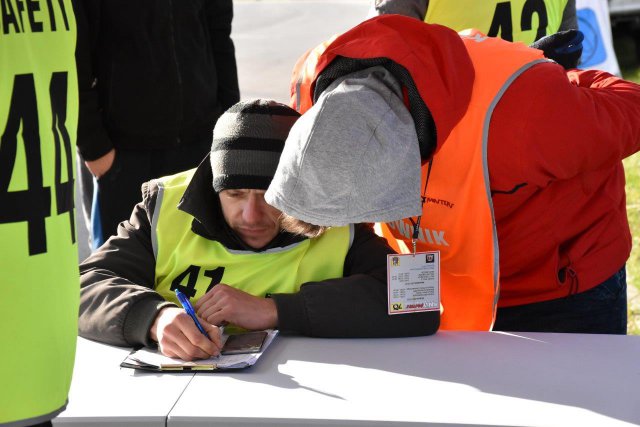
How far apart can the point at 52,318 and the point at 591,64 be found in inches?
207

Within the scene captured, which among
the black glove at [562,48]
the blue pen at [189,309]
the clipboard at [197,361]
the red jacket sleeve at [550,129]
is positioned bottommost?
the clipboard at [197,361]

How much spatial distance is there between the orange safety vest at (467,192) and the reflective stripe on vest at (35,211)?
0.59 metres

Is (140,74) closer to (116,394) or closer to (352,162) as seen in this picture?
(116,394)

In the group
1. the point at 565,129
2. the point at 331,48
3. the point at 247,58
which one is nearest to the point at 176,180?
the point at 331,48

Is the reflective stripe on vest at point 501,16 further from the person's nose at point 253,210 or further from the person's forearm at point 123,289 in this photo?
the person's forearm at point 123,289

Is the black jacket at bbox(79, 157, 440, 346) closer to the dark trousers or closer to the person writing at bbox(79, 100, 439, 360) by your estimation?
the person writing at bbox(79, 100, 439, 360)

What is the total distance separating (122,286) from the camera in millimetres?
2084

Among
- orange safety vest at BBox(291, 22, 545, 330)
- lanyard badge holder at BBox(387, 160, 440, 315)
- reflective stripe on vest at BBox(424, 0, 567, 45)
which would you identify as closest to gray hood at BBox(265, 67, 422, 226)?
orange safety vest at BBox(291, 22, 545, 330)

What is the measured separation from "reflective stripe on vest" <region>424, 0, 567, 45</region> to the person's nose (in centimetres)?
94

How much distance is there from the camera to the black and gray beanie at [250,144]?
211 centimetres

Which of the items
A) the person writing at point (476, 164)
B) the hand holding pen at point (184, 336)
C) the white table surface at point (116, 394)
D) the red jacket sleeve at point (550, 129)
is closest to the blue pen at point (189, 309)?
the hand holding pen at point (184, 336)

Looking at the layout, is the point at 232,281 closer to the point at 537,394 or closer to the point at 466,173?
the point at 466,173

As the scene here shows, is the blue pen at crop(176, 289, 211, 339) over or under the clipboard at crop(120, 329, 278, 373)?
over

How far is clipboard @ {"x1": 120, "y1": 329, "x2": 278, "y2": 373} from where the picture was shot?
185 cm
